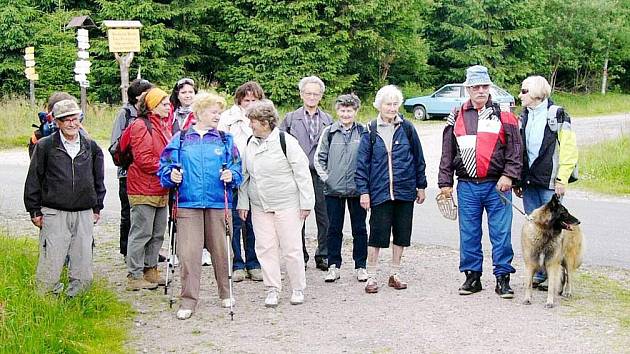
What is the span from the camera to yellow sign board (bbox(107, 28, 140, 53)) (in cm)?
1917

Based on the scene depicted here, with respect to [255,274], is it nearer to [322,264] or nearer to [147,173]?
[322,264]

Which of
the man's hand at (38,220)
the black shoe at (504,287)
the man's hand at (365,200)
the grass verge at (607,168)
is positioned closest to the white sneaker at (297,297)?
the man's hand at (365,200)

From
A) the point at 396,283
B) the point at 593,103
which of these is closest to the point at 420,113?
the point at 593,103

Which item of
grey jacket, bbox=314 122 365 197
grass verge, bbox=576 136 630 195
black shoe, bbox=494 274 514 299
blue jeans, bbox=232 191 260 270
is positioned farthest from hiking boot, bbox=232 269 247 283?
grass verge, bbox=576 136 630 195

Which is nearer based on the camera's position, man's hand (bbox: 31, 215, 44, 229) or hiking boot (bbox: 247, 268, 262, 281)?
man's hand (bbox: 31, 215, 44, 229)

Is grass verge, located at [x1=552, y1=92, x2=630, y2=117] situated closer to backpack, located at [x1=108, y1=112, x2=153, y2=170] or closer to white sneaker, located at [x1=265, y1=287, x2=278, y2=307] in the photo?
white sneaker, located at [x1=265, y1=287, x2=278, y2=307]

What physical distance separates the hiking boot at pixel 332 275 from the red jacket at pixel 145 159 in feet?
5.77

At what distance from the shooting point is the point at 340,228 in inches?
281

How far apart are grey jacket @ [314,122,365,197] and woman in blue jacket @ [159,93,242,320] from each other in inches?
45.4

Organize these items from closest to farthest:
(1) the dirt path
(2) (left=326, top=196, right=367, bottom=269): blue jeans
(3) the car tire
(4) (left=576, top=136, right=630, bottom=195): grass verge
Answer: (1) the dirt path
(2) (left=326, top=196, right=367, bottom=269): blue jeans
(4) (left=576, top=136, right=630, bottom=195): grass verge
(3) the car tire

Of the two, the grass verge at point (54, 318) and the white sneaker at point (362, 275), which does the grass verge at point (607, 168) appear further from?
the grass verge at point (54, 318)

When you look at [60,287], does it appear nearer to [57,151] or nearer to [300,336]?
[57,151]

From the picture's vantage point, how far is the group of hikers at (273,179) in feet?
19.3

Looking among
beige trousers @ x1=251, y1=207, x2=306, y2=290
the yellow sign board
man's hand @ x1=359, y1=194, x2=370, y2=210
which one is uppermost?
the yellow sign board
